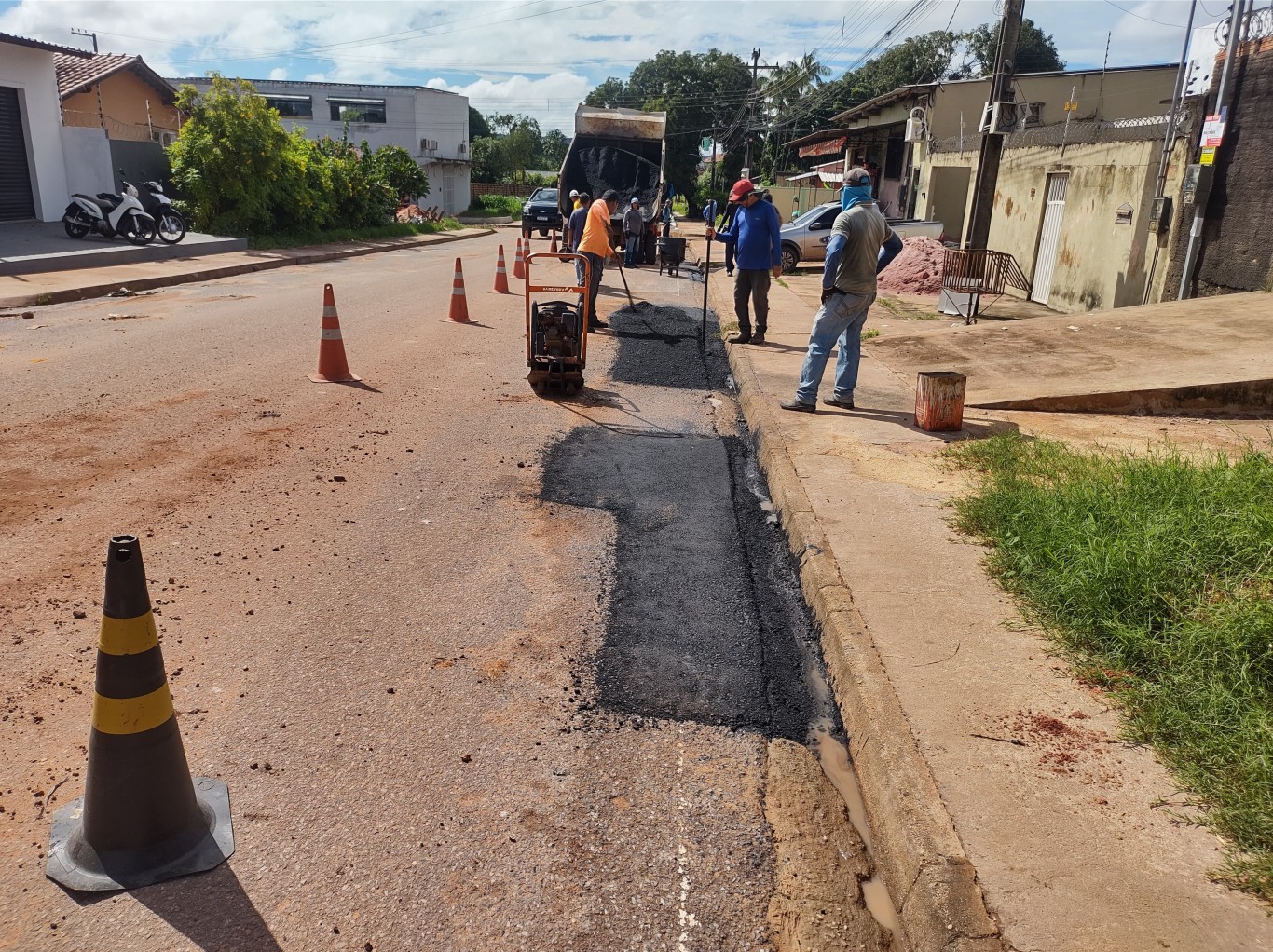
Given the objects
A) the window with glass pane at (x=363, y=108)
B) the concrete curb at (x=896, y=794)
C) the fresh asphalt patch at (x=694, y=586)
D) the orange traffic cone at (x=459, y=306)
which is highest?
the window with glass pane at (x=363, y=108)

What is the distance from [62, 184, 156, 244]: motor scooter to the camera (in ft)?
59.2

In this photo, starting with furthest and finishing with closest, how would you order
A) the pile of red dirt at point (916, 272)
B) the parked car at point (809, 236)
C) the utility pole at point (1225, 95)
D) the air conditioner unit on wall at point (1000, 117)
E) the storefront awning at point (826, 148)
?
the storefront awning at point (826, 148) < the parked car at point (809, 236) < the pile of red dirt at point (916, 272) < the air conditioner unit on wall at point (1000, 117) < the utility pole at point (1225, 95)

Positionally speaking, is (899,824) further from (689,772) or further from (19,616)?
(19,616)

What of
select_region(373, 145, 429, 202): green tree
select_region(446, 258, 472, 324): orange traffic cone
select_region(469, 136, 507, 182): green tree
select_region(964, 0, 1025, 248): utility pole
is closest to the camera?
select_region(446, 258, 472, 324): orange traffic cone

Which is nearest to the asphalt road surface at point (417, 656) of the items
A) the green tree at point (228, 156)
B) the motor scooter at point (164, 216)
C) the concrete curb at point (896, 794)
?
the concrete curb at point (896, 794)

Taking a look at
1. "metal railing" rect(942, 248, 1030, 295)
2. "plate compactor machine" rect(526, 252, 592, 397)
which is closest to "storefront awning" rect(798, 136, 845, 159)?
"metal railing" rect(942, 248, 1030, 295)

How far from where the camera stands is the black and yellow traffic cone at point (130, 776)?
2529 mm

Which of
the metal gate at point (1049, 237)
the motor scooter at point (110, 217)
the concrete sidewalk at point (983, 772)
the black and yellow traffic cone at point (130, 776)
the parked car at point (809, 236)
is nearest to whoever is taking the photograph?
the concrete sidewalk at point (983, 772)

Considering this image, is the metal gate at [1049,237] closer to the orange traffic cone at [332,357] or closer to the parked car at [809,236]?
the parked car at [809,236]

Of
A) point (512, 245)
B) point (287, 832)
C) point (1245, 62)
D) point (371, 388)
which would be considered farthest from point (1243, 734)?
point (512, 245)

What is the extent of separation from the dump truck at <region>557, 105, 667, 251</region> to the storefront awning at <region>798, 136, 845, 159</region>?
20.8 m

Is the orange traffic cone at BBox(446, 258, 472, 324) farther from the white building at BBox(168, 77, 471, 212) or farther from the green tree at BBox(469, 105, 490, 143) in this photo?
the green tree at BBox(469, 105, 490, 143)

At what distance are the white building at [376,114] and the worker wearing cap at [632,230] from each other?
38.9 m

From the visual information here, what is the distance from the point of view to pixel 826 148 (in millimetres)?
43375
